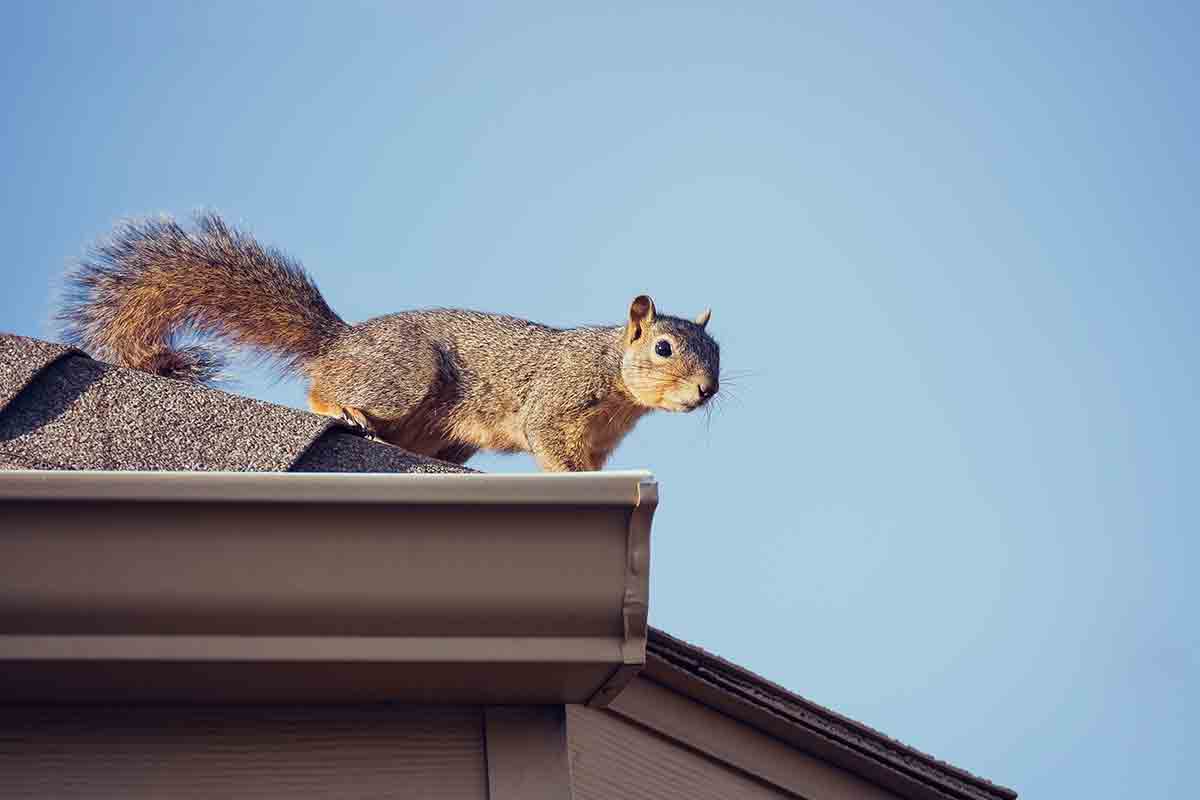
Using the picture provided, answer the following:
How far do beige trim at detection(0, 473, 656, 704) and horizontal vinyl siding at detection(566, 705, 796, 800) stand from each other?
0.28 meters

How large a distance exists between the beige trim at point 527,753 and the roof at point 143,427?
363 millimetres

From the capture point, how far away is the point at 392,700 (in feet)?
5.66

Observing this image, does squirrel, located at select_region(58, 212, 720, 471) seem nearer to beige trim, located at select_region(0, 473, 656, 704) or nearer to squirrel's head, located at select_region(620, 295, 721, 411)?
squirrel's head, located at select_region(620, 295, 721, 411)

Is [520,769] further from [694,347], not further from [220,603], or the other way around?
[694,347]

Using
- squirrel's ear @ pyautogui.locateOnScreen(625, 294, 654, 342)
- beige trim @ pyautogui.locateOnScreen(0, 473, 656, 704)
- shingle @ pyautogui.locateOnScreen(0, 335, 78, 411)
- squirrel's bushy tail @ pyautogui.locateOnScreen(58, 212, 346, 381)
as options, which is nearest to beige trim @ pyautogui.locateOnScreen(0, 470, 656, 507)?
beige trim @ pyautogui.locateOnScreen(0, 473, 656, 704)

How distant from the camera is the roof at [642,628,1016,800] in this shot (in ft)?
6.97

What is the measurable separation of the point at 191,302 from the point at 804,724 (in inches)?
114

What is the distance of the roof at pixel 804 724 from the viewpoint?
212 centimetres

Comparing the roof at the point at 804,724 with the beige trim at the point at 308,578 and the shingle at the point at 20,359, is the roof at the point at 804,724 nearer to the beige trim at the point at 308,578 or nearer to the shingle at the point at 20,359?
the beige trim at the point at 308,578

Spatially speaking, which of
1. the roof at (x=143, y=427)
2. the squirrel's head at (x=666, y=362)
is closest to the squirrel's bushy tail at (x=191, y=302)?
the squirrel's head at (x=666, y=362)

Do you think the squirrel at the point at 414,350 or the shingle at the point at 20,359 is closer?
the shingle at the point at 20,359

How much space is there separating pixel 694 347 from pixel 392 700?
14.8 feet

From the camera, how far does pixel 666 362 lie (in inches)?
236

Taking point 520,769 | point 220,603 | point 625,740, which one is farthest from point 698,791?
point 220,603
